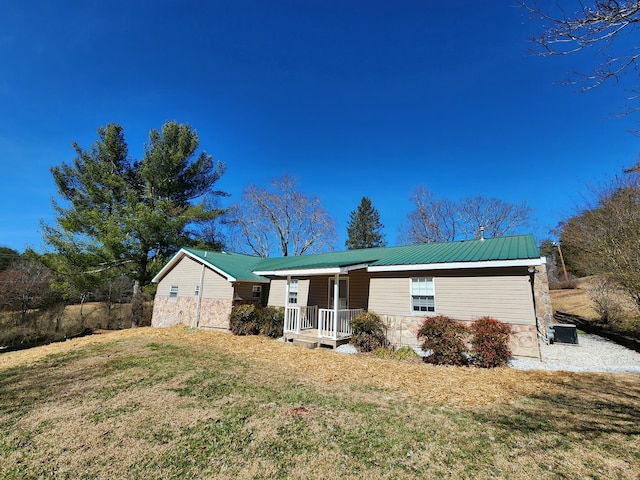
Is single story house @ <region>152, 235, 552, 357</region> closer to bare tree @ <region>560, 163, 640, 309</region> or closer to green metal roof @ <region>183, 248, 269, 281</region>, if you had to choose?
green metal roof @ <region>183, 248, 269, 281</region>

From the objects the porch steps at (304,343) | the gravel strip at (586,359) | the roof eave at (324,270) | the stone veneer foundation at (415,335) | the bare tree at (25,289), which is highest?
the roof eave at (324,270)

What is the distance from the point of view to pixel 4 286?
1781cm

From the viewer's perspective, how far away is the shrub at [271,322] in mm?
13719

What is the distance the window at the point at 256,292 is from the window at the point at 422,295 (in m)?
9.73

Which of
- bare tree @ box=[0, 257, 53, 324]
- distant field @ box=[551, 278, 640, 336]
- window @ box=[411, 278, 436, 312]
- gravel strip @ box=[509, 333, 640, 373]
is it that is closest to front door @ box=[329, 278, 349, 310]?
window @ box=[411, 278, 436, 312]

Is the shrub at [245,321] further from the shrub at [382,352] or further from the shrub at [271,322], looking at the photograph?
the shrub at [382,352]

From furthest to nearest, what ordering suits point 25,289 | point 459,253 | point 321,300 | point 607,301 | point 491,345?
point 25,289 → point 607,301 → point 321,300 → point 459,253 → point 491,345

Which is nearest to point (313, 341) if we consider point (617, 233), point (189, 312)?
point (189, 312)

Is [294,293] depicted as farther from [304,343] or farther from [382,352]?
[382,352]

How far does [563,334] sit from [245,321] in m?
14.2

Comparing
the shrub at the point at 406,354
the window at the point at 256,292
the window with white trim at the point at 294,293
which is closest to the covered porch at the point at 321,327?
the window with white trim at the point at 294,293

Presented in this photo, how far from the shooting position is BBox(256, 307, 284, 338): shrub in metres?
13.7

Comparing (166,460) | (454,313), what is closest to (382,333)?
(454,313)

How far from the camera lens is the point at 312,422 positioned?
180 inches
